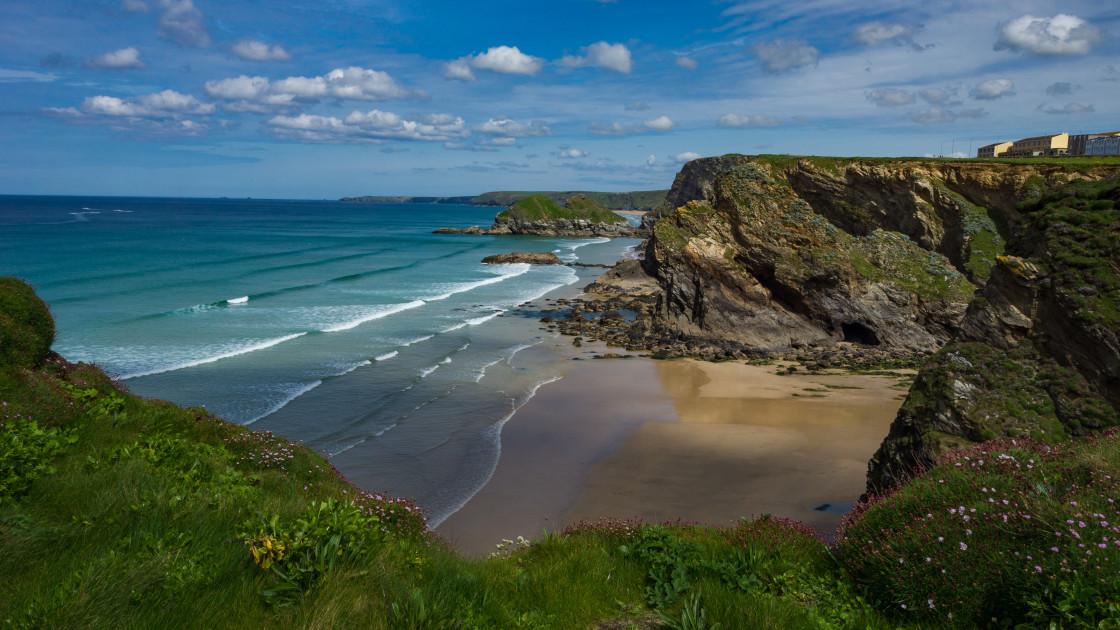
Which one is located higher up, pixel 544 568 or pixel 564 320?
pixel 544 568

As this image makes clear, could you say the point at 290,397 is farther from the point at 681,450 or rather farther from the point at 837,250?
the point at 837,250

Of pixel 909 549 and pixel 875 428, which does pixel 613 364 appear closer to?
pixel 875 428

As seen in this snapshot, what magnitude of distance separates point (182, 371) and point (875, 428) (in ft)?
85.5

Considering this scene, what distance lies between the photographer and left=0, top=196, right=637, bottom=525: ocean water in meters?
18.9

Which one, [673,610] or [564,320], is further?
[564,320]

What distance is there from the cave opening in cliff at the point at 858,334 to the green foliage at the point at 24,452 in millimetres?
31733

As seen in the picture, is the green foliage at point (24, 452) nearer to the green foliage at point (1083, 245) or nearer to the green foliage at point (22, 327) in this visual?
the green foliage at point (22, 327)

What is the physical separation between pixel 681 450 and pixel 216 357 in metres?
21.5

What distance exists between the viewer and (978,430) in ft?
34.9

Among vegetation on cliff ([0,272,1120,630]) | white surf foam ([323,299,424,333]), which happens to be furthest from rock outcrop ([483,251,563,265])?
vegetation on cliff ([0,272,1120,630])

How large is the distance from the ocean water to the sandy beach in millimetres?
1164

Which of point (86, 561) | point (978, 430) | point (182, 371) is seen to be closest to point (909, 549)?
point (978, 430)

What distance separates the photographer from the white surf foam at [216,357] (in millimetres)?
25031

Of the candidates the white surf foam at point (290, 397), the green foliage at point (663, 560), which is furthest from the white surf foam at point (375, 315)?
the green foliage at point (663, 560)
